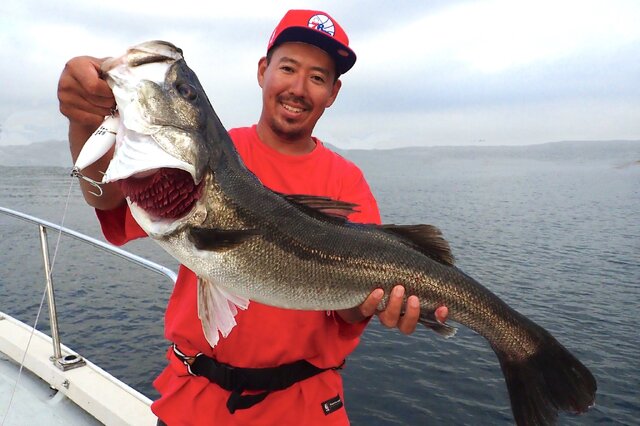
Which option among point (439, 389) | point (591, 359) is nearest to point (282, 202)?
point (439, 389)

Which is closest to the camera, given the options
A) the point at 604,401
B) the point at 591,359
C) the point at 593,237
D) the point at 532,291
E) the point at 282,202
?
the point at 282,202

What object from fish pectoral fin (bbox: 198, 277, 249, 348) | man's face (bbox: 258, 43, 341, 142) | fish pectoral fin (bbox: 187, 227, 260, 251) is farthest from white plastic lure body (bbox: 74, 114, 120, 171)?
man's face (bbox: 258, 43, 341, 142)

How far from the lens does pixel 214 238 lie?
2.55 m

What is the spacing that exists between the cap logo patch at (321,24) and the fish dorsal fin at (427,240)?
1.47m

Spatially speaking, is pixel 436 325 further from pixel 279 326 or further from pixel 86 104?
pixel 86 104

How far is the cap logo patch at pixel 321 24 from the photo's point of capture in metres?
3.27

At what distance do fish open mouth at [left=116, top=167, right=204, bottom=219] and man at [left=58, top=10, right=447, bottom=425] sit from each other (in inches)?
11.4

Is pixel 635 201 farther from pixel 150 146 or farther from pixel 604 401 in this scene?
pixel 150 146

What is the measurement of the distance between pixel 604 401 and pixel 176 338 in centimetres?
1171

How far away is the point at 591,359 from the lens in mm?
12805

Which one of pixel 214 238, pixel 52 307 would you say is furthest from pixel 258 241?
pixel 52 307

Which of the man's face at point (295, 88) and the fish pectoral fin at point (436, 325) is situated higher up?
the man's face at point (295, 88)

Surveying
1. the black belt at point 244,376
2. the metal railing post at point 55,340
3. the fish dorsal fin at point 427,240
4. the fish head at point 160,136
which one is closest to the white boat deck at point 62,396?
the metal railing post at point 55,340

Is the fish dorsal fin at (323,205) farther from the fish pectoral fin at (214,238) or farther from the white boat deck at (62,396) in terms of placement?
the white boat deck at (62,396)
